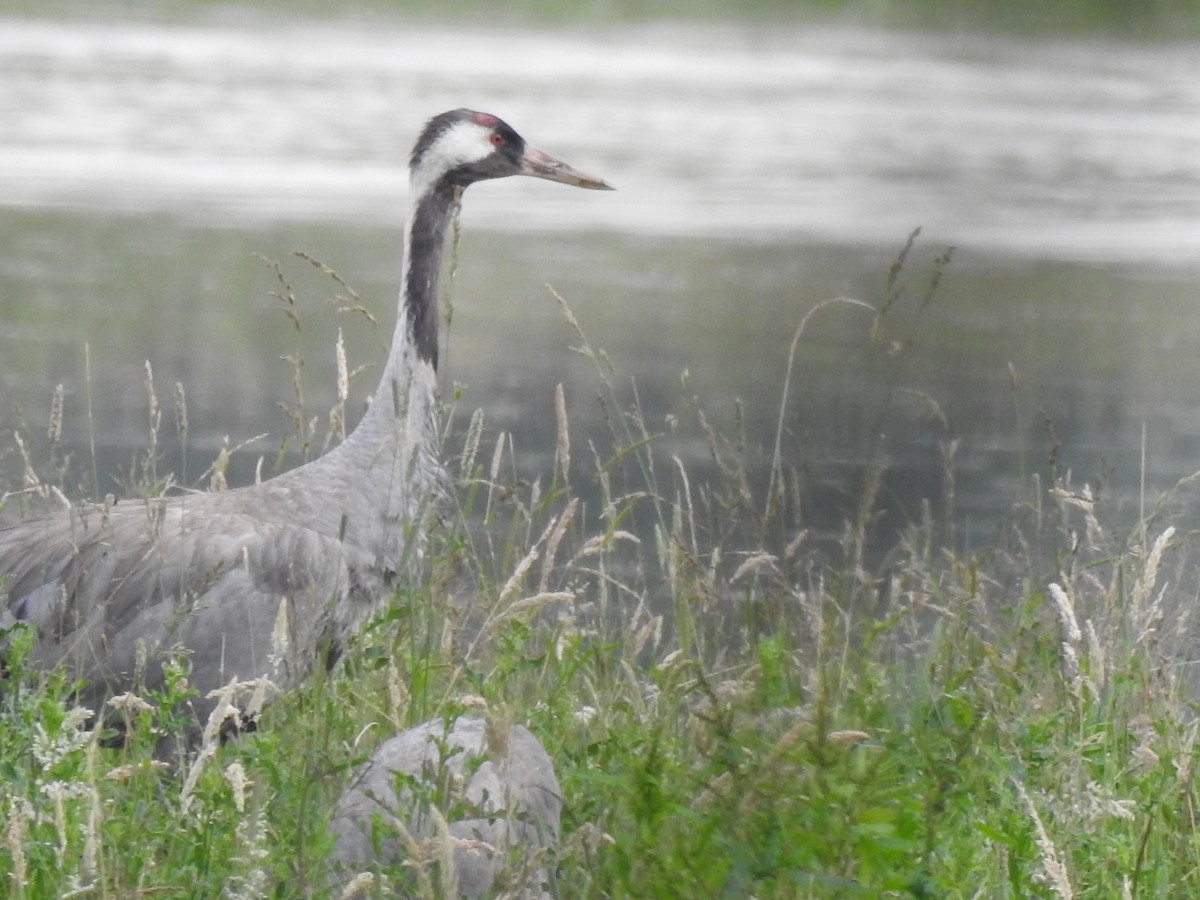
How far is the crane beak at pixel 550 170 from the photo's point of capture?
17.9 ft

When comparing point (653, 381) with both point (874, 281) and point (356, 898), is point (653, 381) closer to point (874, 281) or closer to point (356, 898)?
point (874, 281)

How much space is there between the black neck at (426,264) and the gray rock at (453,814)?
5.25 feet

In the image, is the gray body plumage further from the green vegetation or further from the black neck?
the black neck

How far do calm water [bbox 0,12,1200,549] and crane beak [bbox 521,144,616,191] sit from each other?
2.95ft

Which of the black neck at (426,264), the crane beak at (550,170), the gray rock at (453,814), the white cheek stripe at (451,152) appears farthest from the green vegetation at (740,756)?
the crane beak at (550,170)

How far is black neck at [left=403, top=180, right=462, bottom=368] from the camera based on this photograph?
4961mm

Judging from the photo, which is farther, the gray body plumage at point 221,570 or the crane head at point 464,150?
the crane head at point 464,150

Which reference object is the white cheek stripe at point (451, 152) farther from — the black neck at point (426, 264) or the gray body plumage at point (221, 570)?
the gray body plumage at point (221, 570)

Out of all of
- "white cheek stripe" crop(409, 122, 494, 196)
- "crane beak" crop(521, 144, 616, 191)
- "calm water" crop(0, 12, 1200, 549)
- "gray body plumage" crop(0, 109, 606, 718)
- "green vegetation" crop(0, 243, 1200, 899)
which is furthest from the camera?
"calm water" crop(0, 12, 1200, 549)

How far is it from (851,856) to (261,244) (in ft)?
35.8

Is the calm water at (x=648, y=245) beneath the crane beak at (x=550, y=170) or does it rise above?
beneath

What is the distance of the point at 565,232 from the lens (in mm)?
15078

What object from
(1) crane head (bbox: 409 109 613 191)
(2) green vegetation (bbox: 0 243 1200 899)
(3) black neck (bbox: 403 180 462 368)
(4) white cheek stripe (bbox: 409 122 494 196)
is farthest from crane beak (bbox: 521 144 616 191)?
(2) green vegetation (bbox: 0 243 1200 899)

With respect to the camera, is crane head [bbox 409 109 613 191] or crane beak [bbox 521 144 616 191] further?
crane beak [bbox 521 144 616 191]
